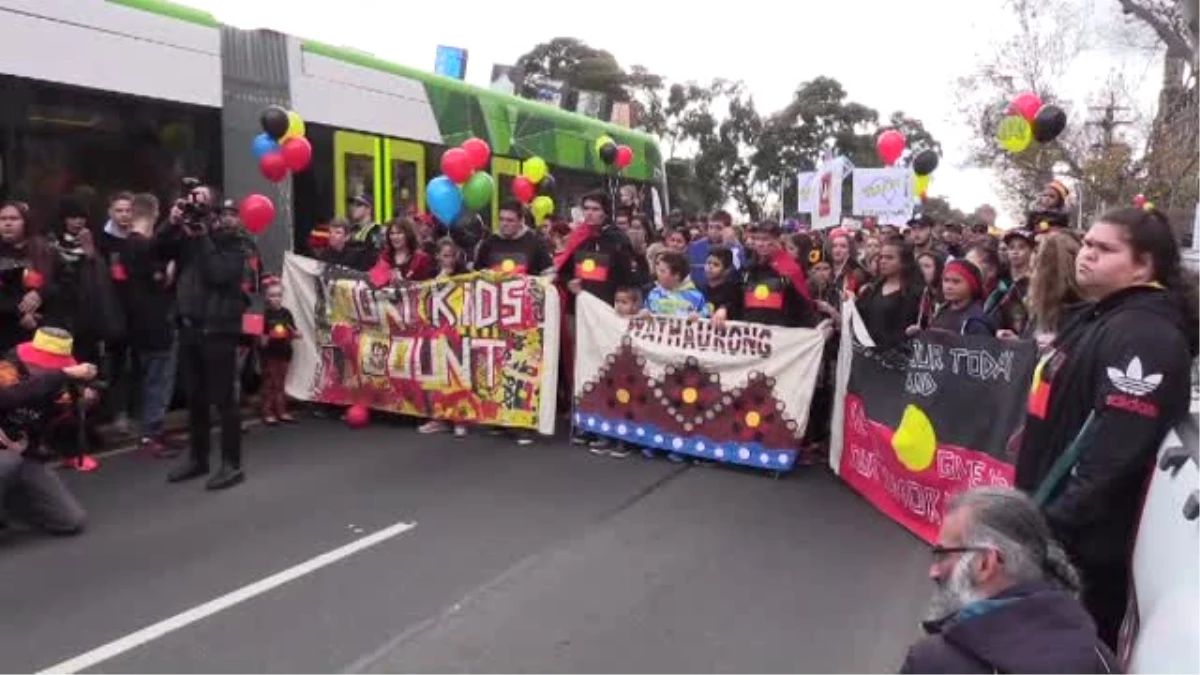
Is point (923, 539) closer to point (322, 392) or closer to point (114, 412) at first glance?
point (322, 392)

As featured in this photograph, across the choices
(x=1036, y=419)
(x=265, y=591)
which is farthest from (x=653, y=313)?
(x=1036, y=419)

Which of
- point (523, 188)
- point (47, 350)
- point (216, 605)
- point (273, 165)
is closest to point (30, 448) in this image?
point (47, 350)

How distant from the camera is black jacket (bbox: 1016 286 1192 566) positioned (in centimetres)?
261

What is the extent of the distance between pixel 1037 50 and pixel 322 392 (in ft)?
72.9

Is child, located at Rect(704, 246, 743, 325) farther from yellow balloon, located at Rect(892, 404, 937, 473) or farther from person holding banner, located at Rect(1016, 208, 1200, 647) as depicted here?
person holding banner, located at Rect(1016, 208, 1200, 647)

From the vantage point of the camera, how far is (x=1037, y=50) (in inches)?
1010

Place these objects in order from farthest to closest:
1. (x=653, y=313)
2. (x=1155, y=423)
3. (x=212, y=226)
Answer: (x=653, y=313), (x=212, y=226), (x=1155, y=423)

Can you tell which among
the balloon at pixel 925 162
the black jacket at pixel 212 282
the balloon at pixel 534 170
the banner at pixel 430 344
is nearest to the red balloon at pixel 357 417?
the banner at pixel 430 344

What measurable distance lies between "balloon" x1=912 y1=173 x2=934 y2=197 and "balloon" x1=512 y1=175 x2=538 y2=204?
5793mm

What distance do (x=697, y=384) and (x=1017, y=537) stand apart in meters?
5.48

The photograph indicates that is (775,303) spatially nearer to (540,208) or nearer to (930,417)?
(930,417)

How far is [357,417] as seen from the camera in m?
8.82

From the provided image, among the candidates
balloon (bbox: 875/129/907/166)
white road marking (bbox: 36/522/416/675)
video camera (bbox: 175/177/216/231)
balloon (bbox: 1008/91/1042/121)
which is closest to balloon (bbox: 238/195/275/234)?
video camera (bbox: 175/177/216/231)

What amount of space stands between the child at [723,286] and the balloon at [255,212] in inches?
144
